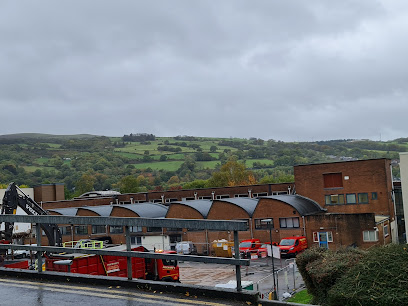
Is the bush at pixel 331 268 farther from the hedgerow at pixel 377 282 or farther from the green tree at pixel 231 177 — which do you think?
the green tree at pixel 231 177

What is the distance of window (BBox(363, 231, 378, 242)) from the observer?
4116 centimetres

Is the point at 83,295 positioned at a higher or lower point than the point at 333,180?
lower

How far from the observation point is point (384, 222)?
44.7 meters

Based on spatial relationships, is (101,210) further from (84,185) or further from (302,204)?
(84,185)

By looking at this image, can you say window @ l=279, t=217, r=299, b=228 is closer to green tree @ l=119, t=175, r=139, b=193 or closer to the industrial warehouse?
the industrial warehouse

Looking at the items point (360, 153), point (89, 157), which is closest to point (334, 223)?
point (89, 157)

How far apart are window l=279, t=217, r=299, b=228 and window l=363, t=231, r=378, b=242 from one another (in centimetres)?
655

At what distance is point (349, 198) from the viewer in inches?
1998

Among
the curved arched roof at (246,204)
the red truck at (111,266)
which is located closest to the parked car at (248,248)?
the curved arched roof at (246,204)

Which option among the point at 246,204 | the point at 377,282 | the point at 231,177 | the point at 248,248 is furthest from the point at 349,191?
the point at 231,177

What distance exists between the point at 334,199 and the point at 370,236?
10.3 meters

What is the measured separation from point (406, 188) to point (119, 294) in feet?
98.6

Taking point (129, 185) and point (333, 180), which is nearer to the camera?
point (333, 180)

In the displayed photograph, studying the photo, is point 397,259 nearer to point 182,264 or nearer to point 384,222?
point 182,264
